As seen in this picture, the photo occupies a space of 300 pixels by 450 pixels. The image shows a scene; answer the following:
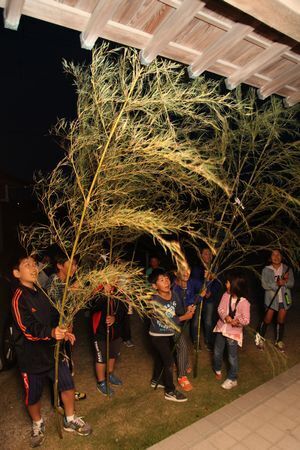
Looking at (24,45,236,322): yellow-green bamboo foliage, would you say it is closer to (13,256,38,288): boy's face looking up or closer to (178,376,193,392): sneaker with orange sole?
(13,256,38,288): boy's face looking up

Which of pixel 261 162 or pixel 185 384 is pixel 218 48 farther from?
pixel 185 384

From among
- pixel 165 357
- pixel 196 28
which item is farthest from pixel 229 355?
pixel 196 28

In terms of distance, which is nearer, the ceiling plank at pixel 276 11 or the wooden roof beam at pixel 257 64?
the ceiling plank at pixel 276 11

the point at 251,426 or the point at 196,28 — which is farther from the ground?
the point at 196,28

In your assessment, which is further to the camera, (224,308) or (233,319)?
(224,308)

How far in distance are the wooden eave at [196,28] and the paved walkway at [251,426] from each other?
12.2ft

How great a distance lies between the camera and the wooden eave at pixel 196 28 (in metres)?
2.05

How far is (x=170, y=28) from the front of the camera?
2373 mm

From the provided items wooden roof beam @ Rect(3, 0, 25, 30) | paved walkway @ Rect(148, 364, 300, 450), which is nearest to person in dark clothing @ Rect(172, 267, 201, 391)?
paved walkway @ Rect(148, 364, 300, 450)

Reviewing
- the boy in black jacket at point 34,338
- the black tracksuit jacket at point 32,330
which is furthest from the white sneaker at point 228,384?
the black tracksuit jacket at point 32,330

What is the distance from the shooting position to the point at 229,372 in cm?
504

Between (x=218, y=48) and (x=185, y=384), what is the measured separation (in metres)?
4.28

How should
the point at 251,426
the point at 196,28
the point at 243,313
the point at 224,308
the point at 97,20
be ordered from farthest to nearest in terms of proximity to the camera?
the point at 224,308
the point at 243,313
the point at 251,426
the point at 196,28
the point at 97,20

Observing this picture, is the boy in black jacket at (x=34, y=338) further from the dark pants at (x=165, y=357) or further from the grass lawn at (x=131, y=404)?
the dark pants at (x=165, y=357)
